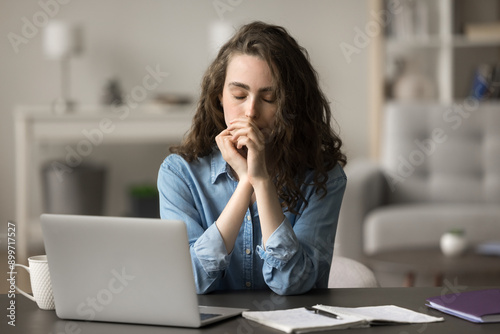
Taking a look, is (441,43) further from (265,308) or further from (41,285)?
(41,285)

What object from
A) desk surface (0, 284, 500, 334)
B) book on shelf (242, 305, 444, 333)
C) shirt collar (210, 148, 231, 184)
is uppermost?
shirt collar (210, 148, 231, 184)

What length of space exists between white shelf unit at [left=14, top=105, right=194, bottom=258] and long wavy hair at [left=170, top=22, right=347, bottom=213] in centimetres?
270

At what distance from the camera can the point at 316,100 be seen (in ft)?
5.14

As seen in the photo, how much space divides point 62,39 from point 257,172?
3.32 meters

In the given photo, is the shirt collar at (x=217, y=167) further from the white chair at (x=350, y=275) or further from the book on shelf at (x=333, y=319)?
the book on shelf at (x=333, y=319)

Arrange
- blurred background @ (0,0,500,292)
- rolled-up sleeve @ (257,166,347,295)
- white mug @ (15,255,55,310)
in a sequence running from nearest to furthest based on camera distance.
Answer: white mug @ (15,255,55,310), rolled-up sleeve @ (257,166,347,295), blurred background @ (0,0,500,292)

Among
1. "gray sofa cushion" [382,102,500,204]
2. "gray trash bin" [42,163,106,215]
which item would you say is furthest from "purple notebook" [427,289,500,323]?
"gray trash bin" [42,163,106,215]

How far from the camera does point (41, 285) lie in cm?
119

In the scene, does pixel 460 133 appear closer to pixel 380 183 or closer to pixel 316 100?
pixel 380 183

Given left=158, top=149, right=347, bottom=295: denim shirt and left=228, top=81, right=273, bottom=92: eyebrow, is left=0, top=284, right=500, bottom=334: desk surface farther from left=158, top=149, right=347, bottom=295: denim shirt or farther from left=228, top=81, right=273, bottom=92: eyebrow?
left=228, top=81, right=273, bottom=92: eyebrow

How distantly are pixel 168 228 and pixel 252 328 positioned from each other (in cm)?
19

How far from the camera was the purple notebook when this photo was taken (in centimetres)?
109

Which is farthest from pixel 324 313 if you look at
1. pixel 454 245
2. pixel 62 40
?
pixel 62 40

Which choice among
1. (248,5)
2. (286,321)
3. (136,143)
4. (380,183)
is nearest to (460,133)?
(380,183)
